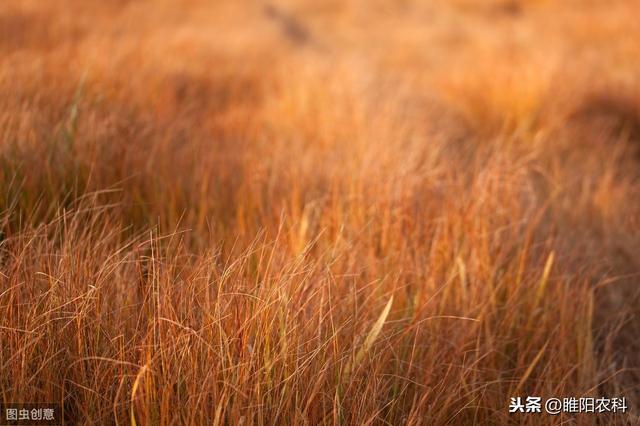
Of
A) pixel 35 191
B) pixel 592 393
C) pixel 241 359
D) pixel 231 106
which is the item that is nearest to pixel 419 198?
pixel 592 393

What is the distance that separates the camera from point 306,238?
1.45 m

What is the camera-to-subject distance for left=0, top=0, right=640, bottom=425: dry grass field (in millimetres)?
905

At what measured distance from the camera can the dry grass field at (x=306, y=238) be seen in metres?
0.90

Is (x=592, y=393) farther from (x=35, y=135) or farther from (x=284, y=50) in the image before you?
(x=284, y=50)

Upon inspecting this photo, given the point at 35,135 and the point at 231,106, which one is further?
the point at 231,106

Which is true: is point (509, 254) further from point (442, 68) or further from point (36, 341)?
point (442, 68)

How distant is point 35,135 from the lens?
61.4 inches

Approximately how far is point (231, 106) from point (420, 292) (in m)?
1.78

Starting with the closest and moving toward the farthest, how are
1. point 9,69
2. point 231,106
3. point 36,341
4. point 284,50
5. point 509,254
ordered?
point 36,341 < point 509,254 < point 9,69 < point 231,106 < point 284,50

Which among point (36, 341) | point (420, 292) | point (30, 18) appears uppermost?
point (30, 18)

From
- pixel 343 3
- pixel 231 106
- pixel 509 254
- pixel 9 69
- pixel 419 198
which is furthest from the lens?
pixel 343 3

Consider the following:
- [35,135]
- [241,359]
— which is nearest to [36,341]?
[241,359]

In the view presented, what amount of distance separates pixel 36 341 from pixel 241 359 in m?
0.31

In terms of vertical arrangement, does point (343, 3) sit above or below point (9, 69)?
above
